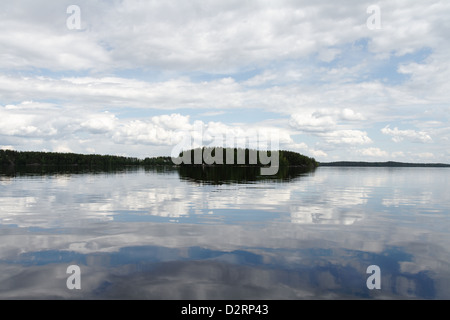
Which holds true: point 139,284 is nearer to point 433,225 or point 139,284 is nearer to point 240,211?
point 240,211

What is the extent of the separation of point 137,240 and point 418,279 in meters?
13.4

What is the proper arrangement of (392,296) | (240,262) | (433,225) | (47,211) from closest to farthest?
1. (392,296)
2. (240,262)
3. (433,225)
4. (47,211)

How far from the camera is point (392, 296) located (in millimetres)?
10680

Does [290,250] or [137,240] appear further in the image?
[137,240]
